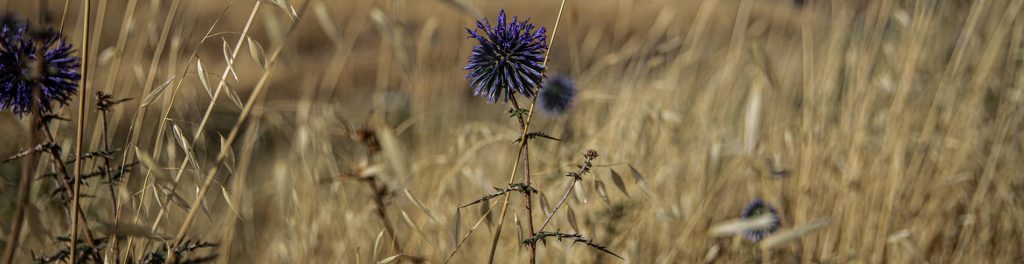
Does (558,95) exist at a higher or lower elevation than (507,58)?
higher

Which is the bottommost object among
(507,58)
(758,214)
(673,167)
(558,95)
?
(758,214)

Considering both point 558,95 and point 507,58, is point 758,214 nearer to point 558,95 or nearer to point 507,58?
point 558,95

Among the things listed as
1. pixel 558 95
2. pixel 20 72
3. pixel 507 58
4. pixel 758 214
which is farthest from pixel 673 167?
pixel 20 72

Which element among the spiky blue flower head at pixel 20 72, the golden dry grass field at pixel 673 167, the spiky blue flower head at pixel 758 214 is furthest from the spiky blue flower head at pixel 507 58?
the spiky blue flower head at pixel 758 214

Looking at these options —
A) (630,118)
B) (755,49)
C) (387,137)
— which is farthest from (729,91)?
(387,137)

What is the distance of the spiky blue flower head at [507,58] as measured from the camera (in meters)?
0.89

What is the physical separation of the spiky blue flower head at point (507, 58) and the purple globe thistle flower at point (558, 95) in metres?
0.93

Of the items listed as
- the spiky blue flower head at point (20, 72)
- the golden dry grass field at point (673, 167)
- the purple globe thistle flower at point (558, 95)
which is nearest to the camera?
the spiky blue flower head at point (20, 72)

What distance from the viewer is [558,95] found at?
187cm

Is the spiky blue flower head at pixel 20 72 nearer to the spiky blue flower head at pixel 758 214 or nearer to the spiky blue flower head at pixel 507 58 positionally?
the spiky blue flower head at pixel 507 58

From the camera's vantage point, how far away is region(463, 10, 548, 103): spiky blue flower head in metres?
0.89

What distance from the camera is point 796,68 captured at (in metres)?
2.44

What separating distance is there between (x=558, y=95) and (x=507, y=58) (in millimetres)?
A: 975

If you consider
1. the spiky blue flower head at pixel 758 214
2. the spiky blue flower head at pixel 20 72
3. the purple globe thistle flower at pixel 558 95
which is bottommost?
the spiky blue flower head at pixel 758 214
